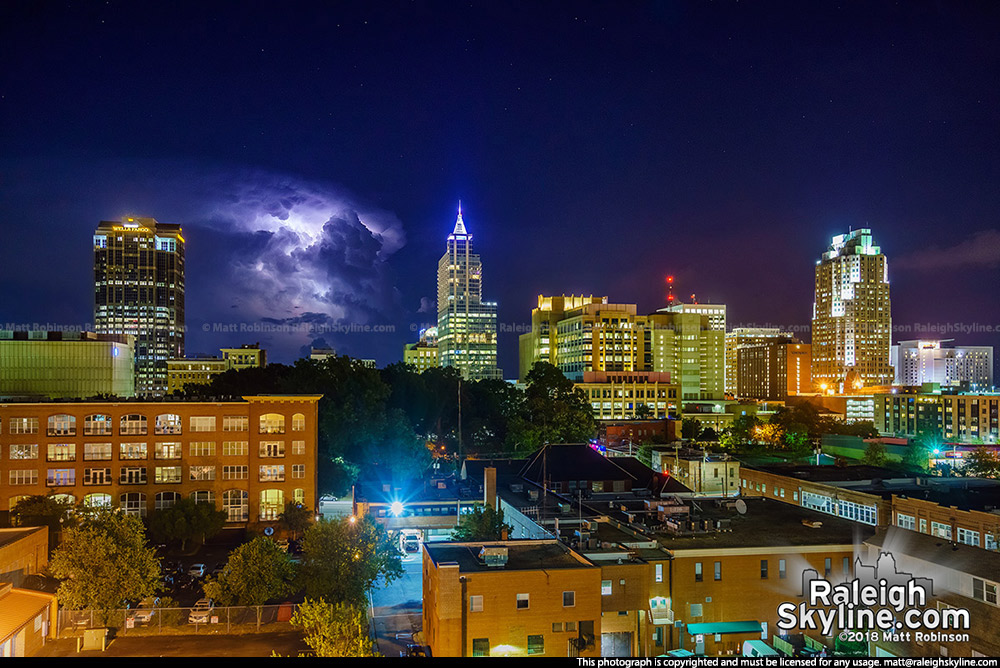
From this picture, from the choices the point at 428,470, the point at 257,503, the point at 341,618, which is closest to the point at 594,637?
the point at 341,618

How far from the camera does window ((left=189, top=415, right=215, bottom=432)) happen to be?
Answer: 42875 millimetres

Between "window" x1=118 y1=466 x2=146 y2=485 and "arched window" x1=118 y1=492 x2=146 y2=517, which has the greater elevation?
"window" x1=118 y1=466 x2=146 y2=485

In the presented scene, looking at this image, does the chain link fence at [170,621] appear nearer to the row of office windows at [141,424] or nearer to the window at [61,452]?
the row of office windows at [141,424]

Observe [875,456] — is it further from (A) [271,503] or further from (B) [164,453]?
(B) [164,453]

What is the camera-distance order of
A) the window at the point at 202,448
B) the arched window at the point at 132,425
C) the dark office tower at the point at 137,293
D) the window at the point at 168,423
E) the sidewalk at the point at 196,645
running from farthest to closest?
the dark office tower at the point at 137,293 → the window at the point at 202,448 → the window at the point at 168,423 → the arched window at the point at 132,425 → the sidewalk at the point at 196,645

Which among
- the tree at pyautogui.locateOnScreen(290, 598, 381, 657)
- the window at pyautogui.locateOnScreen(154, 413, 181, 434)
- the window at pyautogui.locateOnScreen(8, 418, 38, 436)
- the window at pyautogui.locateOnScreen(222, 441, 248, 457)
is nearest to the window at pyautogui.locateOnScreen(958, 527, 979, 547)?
the tree at pyautogui.locateOnScreen(290, 598, 381, 657)

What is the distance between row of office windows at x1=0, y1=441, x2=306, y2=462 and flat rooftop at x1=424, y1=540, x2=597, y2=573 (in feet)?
70.6

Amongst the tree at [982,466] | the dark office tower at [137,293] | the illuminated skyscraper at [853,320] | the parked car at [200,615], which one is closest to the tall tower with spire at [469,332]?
the dark office tower at [137,293]

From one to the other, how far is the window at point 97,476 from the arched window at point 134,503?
1.27 m

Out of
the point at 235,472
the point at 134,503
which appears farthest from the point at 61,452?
the point at 235,472

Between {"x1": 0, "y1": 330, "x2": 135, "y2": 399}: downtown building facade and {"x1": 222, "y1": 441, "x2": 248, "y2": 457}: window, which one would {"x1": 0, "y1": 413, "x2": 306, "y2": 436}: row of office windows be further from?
{"x1": 0, "y1": 330, "x2": 135, "y2": 399}: downtown building facade

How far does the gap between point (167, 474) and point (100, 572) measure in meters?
19.2

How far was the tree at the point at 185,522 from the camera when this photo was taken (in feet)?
122

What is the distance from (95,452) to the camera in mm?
41938
